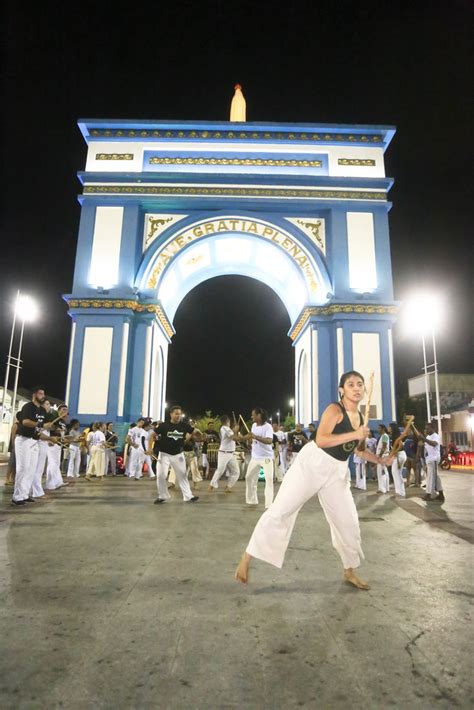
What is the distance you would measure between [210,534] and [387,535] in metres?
2.29

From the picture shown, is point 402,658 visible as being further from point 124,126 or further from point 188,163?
point 124,126

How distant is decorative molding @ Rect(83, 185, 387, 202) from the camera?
17562 millimetres

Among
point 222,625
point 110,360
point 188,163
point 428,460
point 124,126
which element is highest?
point 124,126

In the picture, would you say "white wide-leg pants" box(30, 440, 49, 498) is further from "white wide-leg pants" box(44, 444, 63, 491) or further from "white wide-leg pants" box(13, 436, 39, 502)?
"white wide-leg pants" box(44, 444, 63, 491)

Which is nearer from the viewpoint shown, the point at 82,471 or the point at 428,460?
the point at 428,460

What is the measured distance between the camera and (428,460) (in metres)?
9.70

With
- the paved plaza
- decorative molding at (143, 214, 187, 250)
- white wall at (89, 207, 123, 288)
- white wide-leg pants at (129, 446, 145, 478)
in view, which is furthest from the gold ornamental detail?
the paved plaza

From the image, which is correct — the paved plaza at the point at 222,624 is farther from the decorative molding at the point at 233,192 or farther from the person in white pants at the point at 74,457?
the decorative molding at the point at 233,192

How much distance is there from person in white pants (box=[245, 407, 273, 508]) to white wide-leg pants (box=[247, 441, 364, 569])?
4084 mm

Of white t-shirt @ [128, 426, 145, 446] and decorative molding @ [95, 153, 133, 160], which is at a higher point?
decorative molding @ [95, 153, 133, 160]

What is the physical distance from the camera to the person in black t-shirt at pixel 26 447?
301 inches

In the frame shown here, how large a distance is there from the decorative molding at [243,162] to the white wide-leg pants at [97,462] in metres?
11.4

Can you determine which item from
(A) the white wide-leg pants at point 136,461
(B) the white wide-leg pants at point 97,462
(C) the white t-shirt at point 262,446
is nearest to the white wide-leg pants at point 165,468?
(C) the white t-shirt at point 262,446

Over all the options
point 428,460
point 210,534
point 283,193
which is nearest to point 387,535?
point 210,534
